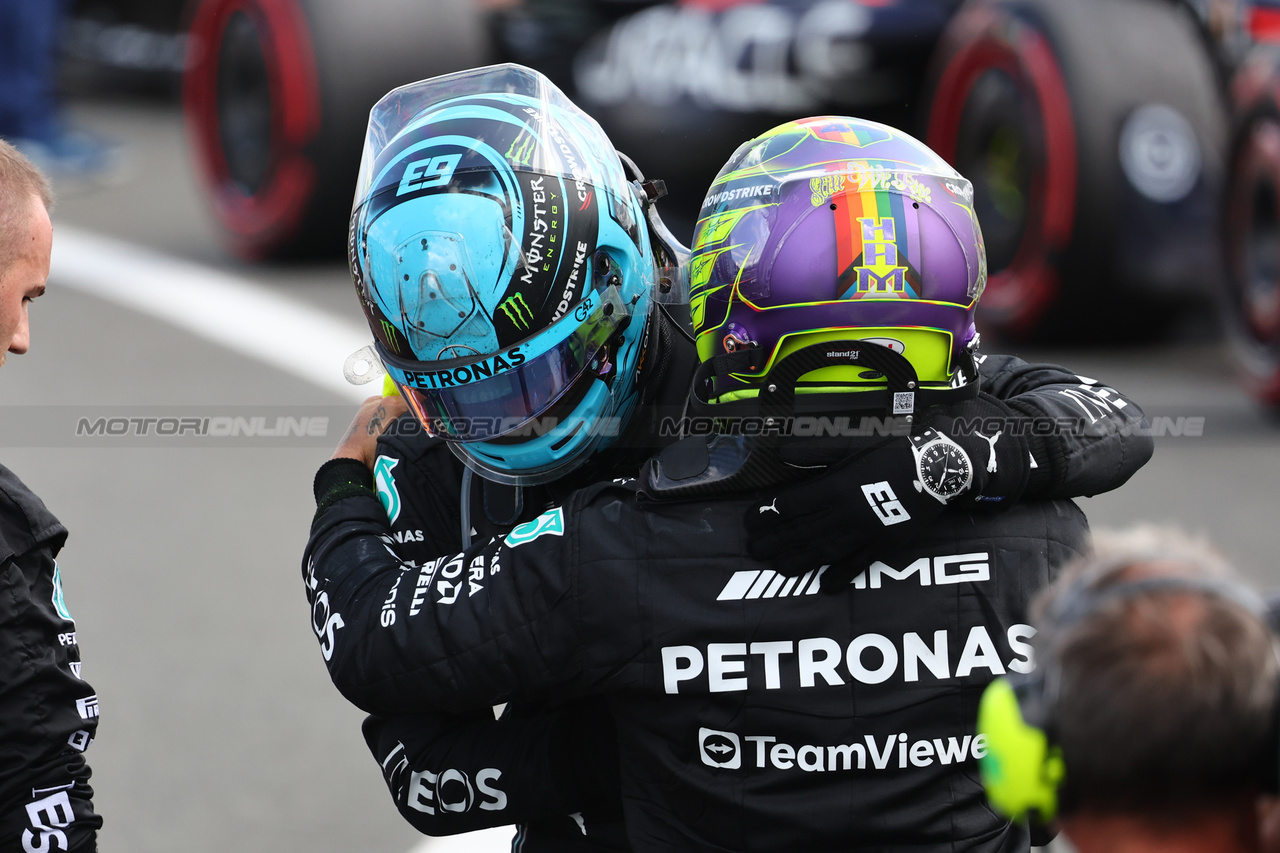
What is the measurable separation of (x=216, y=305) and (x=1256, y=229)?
16.5 ft

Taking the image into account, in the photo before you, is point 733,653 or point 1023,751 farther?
point 733,653

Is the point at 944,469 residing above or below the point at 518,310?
below

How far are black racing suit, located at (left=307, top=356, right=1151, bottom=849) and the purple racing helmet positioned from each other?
0.64 ft

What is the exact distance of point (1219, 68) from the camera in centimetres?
702

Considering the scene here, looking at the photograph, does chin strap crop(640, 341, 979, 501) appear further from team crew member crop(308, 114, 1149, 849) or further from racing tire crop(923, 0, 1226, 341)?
racing tire crop(923, 0, 1226, 341)

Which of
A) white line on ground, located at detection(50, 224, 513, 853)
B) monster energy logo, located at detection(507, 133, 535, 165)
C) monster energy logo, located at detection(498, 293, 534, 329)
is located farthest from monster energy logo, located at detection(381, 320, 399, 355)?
white line on ground, located at detection(50, 224, 513, 853)

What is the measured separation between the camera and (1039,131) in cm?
666

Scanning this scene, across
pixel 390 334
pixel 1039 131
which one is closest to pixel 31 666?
pixel 390 334

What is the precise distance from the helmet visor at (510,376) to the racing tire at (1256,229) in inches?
184

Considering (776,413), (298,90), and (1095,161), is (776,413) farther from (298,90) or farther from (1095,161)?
(298,90)

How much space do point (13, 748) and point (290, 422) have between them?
489 cm

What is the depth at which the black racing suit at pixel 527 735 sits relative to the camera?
6.50 feet

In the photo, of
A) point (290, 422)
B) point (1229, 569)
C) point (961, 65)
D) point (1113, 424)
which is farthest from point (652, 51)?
point (1229, 569)

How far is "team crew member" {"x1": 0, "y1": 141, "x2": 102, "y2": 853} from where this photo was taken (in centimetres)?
200
